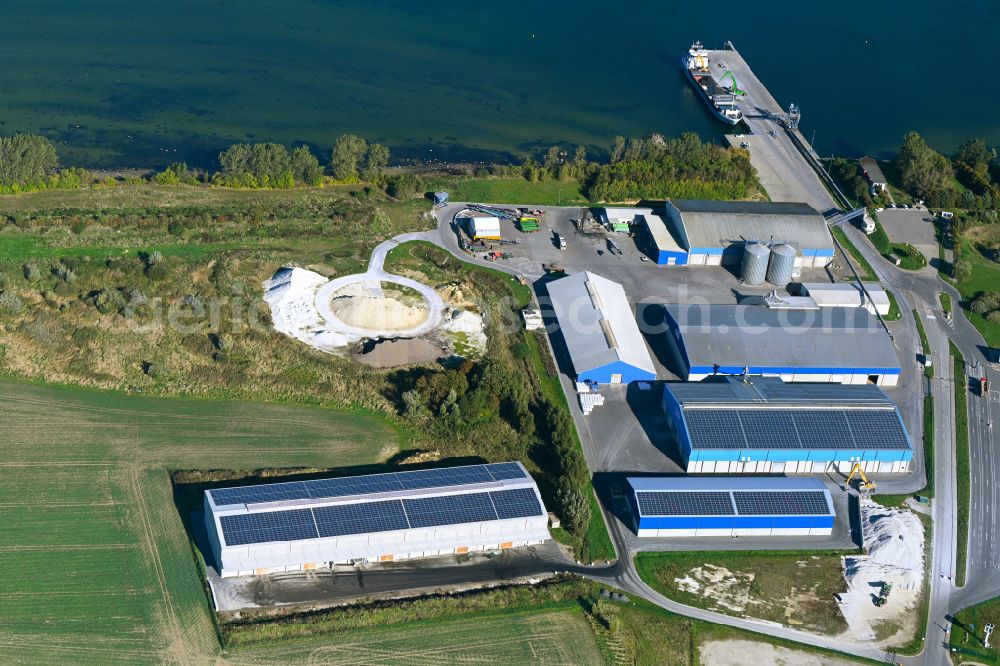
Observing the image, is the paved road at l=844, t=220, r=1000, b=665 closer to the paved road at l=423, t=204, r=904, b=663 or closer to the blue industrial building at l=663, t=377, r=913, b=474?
the paved road at l=423, t=204, r=904, b=663

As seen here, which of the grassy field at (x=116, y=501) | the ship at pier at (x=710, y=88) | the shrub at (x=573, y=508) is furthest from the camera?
the ship at pier at (x=710, y=88)

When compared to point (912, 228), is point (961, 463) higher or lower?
lower

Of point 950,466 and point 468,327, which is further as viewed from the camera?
point 468,327

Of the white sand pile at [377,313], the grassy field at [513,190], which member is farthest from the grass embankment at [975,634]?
the grassy field at [513,190]

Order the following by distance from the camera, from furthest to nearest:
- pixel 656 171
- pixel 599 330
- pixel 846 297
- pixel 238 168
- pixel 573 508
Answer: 1. pixel 656 171
2. pixel 238 168
3. pixel 846 297
4. pixel 599 330
5. pixel 573 508

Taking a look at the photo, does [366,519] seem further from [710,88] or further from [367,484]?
[710,88]

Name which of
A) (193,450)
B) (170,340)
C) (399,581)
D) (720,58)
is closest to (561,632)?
(399,581)

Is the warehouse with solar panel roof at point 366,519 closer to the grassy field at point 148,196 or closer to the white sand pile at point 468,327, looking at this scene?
the white sand pile at point 468,327

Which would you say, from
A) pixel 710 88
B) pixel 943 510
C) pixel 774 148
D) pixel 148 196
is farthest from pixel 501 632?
pixel 710 88
